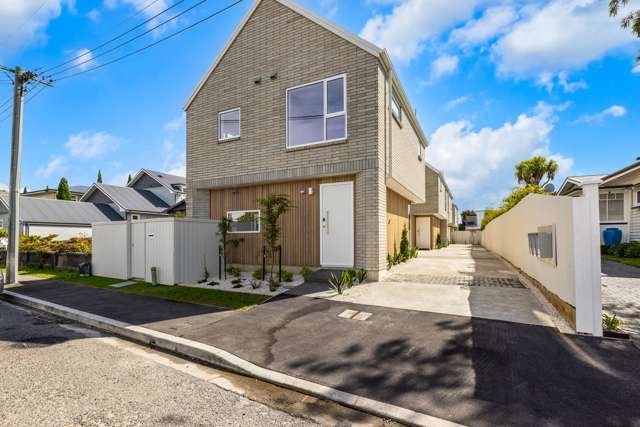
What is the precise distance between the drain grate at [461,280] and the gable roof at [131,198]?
2849cm

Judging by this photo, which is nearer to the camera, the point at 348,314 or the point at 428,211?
the point at 348,314

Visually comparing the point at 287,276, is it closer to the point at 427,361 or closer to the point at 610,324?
the point at 427,361

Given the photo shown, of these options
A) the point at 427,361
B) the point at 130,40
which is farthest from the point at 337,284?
the point at 130,40

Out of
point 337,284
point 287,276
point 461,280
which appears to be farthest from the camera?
point 287,276

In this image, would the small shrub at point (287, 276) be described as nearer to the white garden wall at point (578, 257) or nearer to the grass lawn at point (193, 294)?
the grass lawn at point (193, 294)

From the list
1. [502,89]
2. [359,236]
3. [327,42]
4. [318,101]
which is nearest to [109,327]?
[359,236]

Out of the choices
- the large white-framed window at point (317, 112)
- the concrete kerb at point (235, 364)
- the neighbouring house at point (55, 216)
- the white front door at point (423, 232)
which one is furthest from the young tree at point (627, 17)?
the neighbouring house at point (55, 216)

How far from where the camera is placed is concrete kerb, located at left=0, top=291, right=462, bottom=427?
2.91m

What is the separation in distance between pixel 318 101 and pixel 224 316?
7205mm

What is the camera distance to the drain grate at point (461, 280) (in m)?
8.35

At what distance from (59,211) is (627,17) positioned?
37.5 meters

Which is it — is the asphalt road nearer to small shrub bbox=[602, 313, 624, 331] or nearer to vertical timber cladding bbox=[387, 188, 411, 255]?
small shrub bbox=[602, 313, 624, 331]

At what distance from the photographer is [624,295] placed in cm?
704

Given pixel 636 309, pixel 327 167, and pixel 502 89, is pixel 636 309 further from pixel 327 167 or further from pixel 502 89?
pixel 502 89
